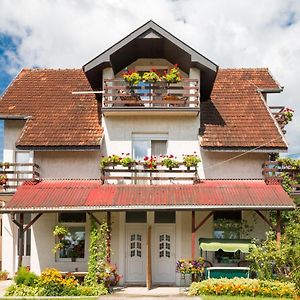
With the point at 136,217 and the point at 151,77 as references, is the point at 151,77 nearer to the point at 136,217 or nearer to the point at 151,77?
the point at 151,77

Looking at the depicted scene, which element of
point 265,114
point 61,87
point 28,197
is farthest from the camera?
point 61,87

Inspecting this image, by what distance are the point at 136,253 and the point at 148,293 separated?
120 inches

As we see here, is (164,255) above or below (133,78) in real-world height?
below

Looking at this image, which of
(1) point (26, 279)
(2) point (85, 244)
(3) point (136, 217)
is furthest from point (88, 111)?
(1) point (26, 279)

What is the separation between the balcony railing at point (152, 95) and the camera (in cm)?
2162

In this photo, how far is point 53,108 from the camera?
2389 centimetres

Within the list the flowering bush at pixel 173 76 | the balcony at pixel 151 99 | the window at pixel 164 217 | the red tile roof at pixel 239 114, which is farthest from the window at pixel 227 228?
the flowering bush at pixel 173 76

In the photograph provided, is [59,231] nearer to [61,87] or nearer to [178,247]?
[178,247]

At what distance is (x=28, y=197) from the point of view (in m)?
20.1

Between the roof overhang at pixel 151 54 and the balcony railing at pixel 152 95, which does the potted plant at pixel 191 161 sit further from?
the roof overhang at pixel 151 54

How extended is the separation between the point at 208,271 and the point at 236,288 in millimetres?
1663

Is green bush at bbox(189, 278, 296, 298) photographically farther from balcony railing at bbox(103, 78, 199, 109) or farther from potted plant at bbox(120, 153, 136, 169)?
balcony railing at bbox(103, 78, 199, 109)

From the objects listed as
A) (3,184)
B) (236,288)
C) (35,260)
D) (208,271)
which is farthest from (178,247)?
(3,184)

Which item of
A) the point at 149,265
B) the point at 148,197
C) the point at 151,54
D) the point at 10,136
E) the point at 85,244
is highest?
the point at 151,54
